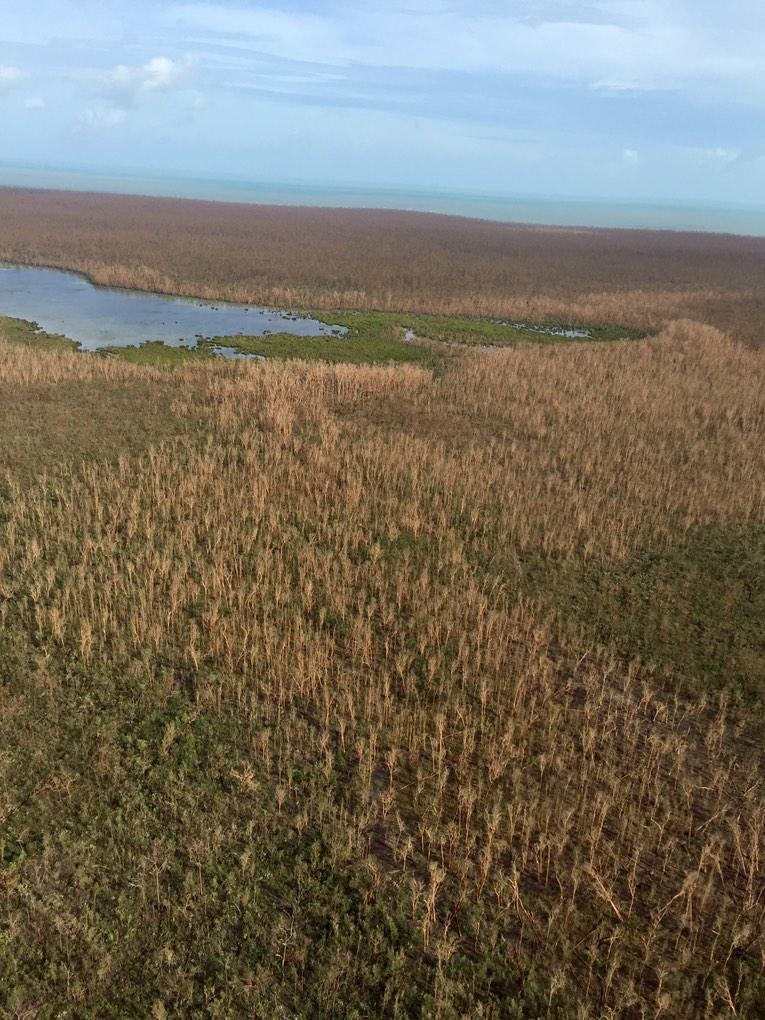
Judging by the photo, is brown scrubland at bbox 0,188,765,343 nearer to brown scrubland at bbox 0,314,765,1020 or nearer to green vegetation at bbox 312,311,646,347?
green vegetation at bbox 312,311,646,347

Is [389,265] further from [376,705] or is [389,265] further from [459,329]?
[376,705]

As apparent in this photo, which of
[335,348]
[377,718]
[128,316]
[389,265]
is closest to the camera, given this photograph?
[377,718]

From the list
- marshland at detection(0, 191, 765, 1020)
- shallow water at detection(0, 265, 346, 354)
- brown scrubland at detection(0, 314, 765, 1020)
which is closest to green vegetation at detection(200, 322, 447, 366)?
shallow water at detection(0, 265, 346, 354)

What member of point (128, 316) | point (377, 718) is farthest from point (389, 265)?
point (377, 718)

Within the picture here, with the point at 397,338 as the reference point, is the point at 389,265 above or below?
above

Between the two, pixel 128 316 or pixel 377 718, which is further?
pixel 128 316

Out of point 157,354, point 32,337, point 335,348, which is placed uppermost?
point 335,348

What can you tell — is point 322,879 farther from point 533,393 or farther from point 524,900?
point 533,393
